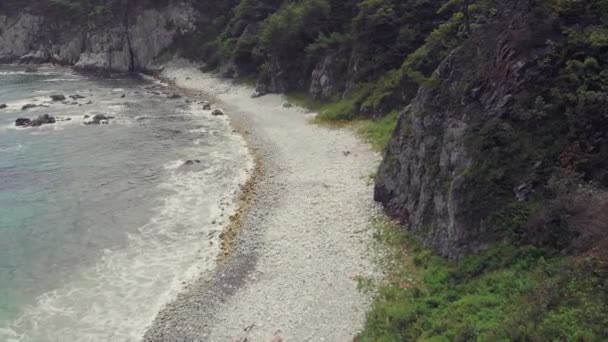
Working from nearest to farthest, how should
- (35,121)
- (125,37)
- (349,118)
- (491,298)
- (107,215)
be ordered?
(491,298)
(107,215)
(349,118)
(35,121)
(125,37)

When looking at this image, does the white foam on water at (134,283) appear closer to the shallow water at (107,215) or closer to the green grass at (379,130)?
the shallow water at (107,215)

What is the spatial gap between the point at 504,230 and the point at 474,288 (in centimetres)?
284

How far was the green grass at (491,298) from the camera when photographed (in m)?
15.1

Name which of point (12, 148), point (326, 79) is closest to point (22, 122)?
point (12, 148)

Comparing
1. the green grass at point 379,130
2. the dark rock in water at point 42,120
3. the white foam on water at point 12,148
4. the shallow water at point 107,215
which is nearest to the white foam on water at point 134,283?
the shallow water at point 107,215

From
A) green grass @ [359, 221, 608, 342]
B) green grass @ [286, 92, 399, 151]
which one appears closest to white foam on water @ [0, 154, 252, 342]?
green grass @ [359, 221, 608, 342]

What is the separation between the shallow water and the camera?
80.3ft

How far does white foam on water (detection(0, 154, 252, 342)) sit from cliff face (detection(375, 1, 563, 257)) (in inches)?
490

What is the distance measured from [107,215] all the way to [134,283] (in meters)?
9.54

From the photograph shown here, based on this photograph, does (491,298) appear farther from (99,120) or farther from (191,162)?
(99,120)

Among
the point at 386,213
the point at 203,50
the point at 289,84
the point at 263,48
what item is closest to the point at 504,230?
the point at 386,213

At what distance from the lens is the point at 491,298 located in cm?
1812

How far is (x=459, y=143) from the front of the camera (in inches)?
946

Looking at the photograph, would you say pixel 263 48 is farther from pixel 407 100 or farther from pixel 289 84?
pixel 407 100
